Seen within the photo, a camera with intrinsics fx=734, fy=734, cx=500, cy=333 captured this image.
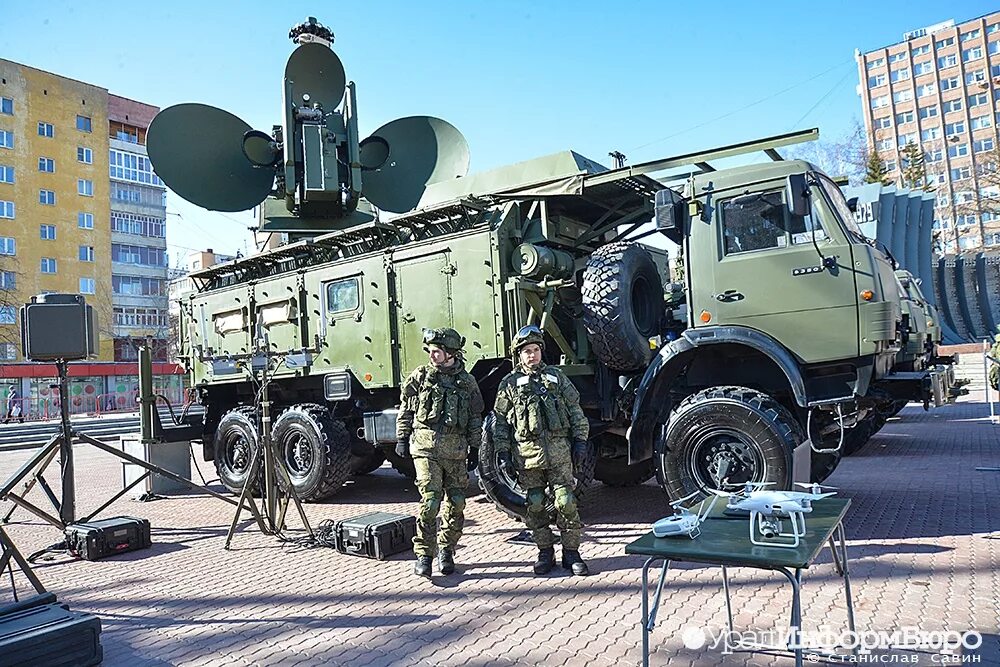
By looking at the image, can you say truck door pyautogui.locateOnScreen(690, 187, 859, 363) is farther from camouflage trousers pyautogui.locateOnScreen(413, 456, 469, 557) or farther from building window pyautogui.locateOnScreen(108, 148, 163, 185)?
building window pyautogui.locateOnScreen(108, 148, 163, 185)

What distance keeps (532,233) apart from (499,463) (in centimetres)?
212

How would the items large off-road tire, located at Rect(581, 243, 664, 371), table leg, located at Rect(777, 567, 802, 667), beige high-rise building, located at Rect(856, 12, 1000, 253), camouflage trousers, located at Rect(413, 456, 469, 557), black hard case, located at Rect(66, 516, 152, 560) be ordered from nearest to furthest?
table leg, located at Rect(777, 567, 802, 667), camouflage trousers, located at Rect(413, 456, 469, 557), large off-road tire, located at Rect(581, 243, 664, 371), black hard case, located at Rect(66, 516, 152, 560), beige high-rise building, located at Rect(856, 12, 1000, 253)

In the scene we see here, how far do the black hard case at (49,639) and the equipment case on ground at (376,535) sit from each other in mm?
2192

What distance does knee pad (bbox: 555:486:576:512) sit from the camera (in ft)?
16.5

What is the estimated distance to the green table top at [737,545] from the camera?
2.64 metres

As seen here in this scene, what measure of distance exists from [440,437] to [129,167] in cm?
5067

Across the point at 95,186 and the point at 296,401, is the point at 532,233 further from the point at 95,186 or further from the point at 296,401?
the point at 95,186

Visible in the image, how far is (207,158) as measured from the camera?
9227mm

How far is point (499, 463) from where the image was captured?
6191 millimetres

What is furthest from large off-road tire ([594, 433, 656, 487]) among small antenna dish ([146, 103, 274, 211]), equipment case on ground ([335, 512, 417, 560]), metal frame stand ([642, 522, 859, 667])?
small antenna dish ([146, 103, 274, 211])

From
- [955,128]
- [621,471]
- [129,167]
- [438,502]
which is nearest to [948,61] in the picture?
[955,128]

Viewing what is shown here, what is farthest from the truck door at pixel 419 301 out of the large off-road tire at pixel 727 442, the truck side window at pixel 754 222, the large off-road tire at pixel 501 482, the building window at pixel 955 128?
the building window at pixel 955 128

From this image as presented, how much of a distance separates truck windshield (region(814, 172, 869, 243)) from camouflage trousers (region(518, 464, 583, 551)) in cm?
278

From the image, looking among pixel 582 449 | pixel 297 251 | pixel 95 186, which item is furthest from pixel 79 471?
pixel 95 186
